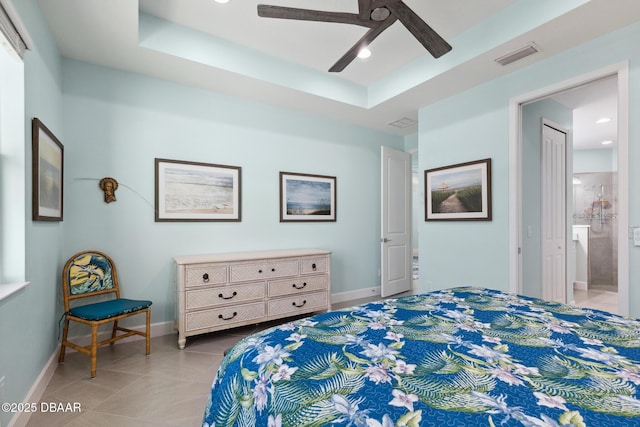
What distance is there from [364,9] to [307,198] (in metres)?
2.57

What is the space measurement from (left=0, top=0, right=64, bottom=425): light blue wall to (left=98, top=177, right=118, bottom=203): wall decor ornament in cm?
44

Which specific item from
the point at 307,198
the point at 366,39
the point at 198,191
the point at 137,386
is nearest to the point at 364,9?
the point at 366,39

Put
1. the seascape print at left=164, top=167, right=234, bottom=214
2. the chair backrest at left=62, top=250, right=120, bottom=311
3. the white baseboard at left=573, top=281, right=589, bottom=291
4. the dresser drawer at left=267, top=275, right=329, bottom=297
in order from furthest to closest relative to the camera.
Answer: the white baseboard at left=573, top=281, right=589, bottom=291
the dresser drawer at left=267, top=275, right=329, bottom=297
the seascape print at left=164, top=167, right=234, bottom=214
the chair backrest at left=62, top=250, right=120, bottom=311

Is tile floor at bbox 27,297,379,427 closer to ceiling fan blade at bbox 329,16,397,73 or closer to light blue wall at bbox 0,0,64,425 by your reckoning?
light blue wall at bbox 0,0,64,425

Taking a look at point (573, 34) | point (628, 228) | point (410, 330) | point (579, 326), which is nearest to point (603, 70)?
point (573, 34)

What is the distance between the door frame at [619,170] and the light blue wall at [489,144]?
3 centimetres

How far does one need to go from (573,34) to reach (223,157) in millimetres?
3405

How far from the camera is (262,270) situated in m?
3.28

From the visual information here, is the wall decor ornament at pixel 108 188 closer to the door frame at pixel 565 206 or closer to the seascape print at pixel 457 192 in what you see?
the seascape print at pixel 457 192

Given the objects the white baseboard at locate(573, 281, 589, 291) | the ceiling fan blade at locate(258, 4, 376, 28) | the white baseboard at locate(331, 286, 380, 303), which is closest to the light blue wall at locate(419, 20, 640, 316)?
the white baseboard at locate(331, 286, 380, 303)

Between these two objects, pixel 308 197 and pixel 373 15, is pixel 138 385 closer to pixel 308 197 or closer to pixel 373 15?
pixel 308 197

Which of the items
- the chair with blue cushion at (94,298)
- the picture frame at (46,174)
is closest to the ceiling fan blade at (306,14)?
the picture frame at (46,174)

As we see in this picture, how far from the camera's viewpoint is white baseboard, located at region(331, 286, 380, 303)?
443 centimetres

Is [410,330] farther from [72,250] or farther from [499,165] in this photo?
[72,250]
